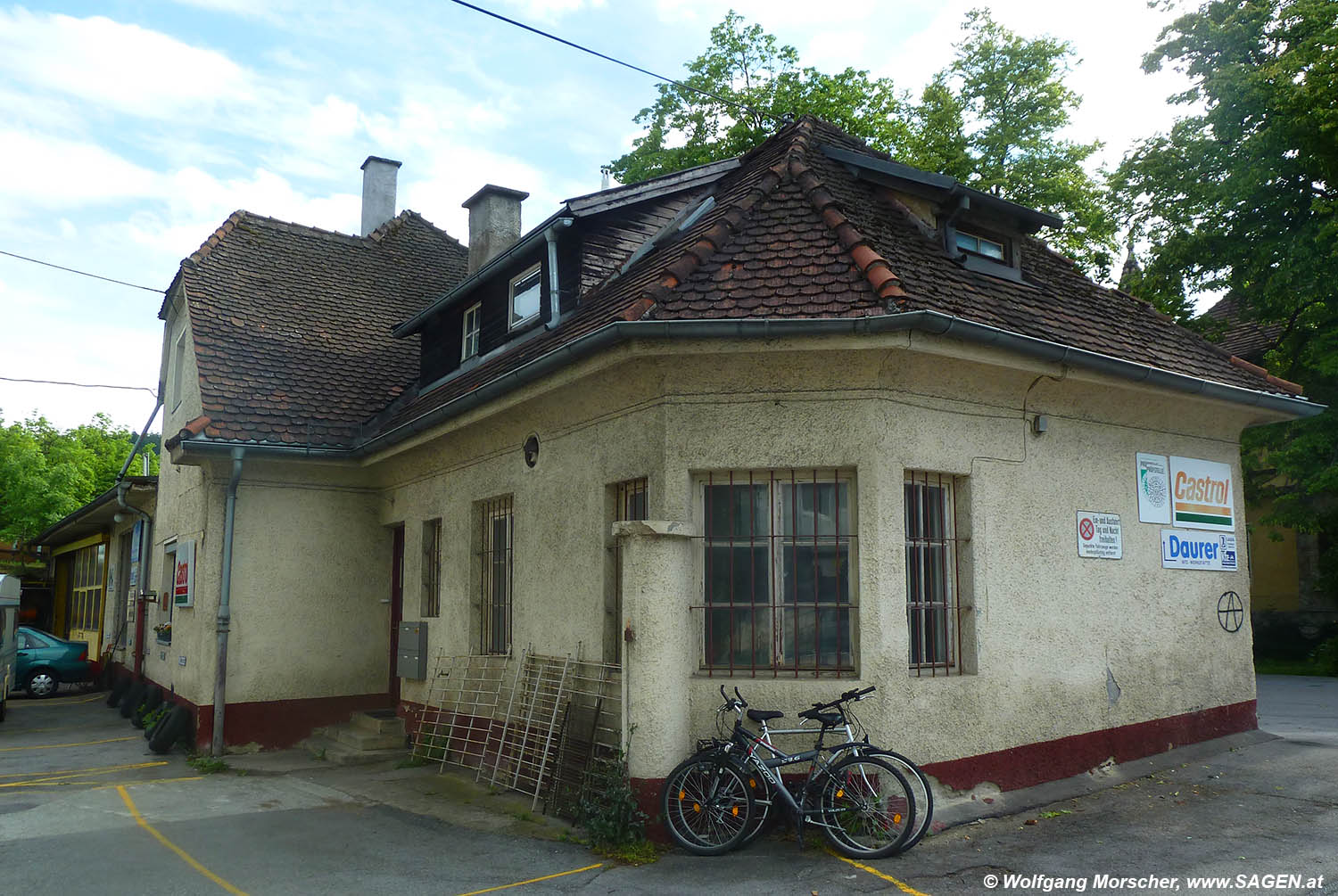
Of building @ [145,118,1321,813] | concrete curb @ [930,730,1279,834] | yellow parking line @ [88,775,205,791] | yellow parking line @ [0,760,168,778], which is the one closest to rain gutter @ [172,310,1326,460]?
building @ [145,118,1321,813]

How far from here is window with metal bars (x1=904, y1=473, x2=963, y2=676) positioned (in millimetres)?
7195

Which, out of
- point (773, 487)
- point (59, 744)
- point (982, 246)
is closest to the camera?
point (773, 487)

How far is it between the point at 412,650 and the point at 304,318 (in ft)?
18.3

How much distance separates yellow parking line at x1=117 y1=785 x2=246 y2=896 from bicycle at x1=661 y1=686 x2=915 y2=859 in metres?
2.76

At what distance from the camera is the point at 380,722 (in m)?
10.9

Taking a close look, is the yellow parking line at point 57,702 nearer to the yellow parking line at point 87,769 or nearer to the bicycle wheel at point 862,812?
the yellow parking line at point 87,769

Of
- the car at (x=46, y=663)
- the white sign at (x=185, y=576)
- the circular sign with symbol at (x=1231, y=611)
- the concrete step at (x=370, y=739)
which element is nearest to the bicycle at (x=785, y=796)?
the circular sign with symbol at (x=1231, y=611)

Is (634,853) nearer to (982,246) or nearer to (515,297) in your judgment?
(982,246)

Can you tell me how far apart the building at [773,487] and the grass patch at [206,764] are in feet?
1.30

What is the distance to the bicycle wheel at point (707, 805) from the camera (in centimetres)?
617

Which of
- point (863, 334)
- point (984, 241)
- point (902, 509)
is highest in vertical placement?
point (984, 241)

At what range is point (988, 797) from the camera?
7043 millimetres

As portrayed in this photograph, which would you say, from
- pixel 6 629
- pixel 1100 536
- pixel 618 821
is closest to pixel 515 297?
pixel 618 821

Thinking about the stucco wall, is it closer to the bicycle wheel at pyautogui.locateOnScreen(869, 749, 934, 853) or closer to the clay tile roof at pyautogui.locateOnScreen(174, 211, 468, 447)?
the bicycle wheel at pyautogui.locateOnScreen(869, 749, 934, 853)
